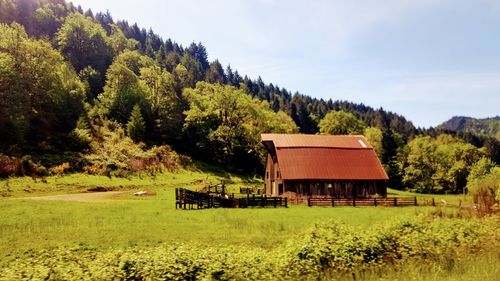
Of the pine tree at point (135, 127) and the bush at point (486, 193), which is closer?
the bush at point (486, 193)

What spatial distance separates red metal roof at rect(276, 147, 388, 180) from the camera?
4838 cm

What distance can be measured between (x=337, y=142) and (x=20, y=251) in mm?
43929

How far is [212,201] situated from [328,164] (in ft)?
65.7

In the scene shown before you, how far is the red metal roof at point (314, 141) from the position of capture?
52.7 metres

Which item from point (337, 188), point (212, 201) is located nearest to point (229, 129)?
point (337, 188)

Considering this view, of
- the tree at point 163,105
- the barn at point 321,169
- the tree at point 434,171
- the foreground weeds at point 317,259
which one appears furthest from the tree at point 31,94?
the tree at point 434,171

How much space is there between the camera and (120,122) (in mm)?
84562

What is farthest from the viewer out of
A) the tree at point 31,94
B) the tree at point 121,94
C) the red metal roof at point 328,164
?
the tree at point 121,94

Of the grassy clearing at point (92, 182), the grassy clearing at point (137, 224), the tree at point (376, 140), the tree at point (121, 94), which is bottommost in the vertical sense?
the grassy clearing at point (137, 224)

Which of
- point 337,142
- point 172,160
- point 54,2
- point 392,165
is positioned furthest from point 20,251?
point 54,2

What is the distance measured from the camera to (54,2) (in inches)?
5551

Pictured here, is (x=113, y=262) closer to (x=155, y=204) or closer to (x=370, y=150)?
(x=155, y=204)

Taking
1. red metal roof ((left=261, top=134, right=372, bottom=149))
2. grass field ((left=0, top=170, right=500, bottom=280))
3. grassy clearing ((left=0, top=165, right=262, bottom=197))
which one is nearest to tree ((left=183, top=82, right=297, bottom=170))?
grassy clearing ((left=0, top=165, right=262, bottom=197))

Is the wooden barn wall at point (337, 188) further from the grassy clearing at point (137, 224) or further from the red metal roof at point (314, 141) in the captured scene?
the grassy clearing at point (137, 224)
